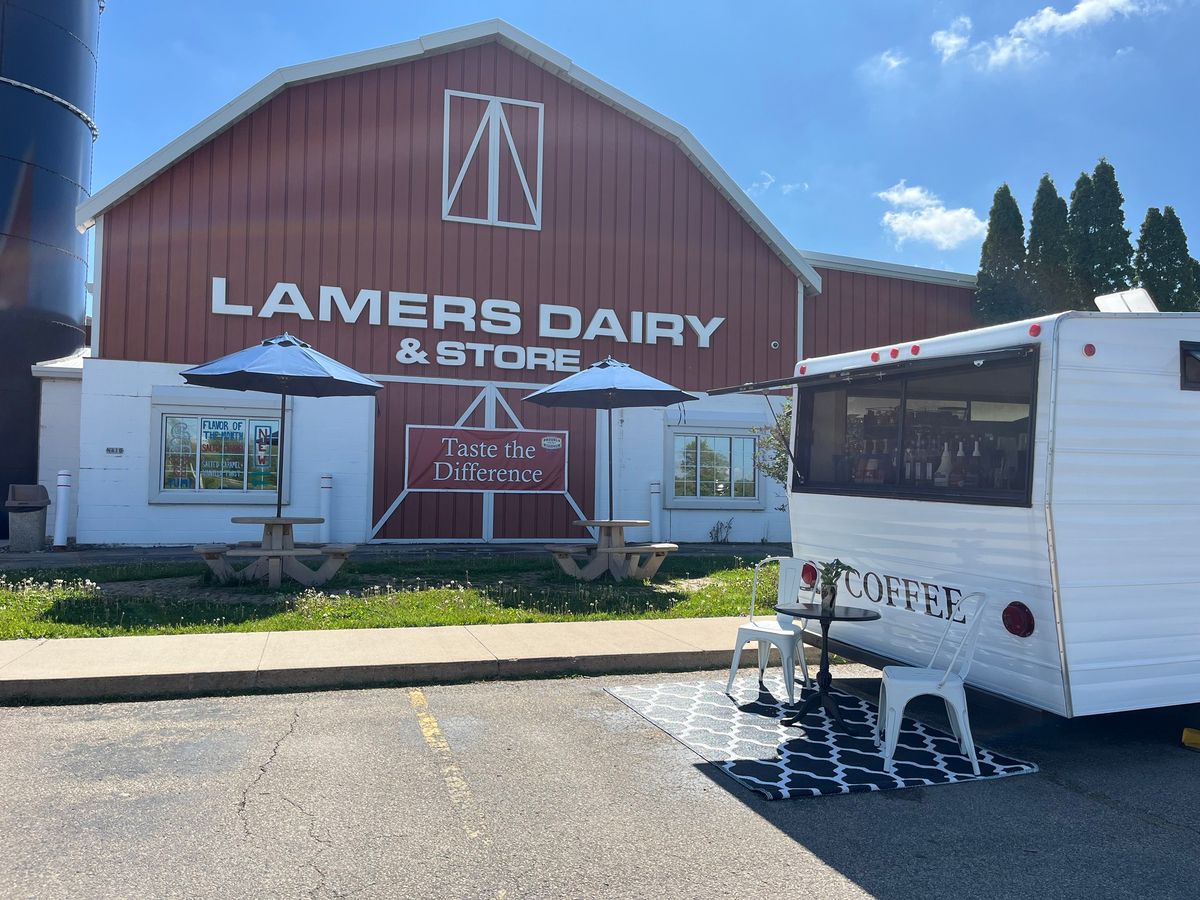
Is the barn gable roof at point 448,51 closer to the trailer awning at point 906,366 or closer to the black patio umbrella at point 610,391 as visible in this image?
the black patio umbrella at point 610,391

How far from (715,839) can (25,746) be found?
3.97 meters

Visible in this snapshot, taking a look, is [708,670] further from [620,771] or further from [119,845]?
[119,845]

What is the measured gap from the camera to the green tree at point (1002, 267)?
20.1 m

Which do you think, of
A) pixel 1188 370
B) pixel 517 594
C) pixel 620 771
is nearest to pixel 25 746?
pixel 620 771

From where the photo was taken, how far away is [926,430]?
5988mm

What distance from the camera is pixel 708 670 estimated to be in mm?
7770

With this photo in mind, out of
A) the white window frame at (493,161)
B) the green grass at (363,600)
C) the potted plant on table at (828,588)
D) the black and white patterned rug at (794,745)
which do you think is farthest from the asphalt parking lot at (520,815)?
the white window frame at (493,161)

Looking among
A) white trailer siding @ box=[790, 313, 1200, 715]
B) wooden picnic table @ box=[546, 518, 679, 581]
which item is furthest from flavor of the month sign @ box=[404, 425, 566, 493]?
white trailer siding @ box=[790, 313, 1200, 715]

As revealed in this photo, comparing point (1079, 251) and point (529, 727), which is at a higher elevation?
point (1079, 251)

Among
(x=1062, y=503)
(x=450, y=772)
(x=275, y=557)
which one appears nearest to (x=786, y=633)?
(x=1062, y=503)

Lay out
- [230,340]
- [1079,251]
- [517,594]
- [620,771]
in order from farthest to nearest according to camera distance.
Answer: [1079,251], [230,340], [517,594], [620,771]

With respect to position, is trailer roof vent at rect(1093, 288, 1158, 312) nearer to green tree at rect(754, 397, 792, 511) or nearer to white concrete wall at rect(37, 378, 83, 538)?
green tree at rect(754, 397, 792, 511)

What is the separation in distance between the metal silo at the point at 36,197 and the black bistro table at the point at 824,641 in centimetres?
1516

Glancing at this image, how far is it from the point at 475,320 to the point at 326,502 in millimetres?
3983
